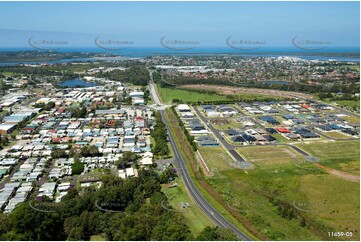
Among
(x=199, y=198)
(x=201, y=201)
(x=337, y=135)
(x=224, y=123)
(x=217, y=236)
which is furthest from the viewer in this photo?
(x=224, y=123)

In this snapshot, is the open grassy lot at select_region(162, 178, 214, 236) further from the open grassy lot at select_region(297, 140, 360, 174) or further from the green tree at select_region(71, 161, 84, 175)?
the open grassy lot at select_region(297, 140, 360, 174)

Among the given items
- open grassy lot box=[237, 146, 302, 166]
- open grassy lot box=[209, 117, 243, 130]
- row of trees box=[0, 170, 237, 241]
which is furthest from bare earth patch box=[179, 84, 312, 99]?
row of trees box=[0, 170, 237, 241]

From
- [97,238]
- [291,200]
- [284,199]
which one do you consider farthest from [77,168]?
[291,200]

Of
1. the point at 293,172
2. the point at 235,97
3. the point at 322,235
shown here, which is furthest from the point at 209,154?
the point at 235,97

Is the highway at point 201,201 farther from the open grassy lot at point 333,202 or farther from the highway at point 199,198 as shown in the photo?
the open grassy lot at point 333,202

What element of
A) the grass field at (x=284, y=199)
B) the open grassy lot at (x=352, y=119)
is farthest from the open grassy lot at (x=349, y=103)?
the grass field at (x=284, y=199)

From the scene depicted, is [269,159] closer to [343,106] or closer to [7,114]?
[343,106]

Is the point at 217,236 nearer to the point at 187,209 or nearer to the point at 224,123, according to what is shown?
the point at 187,209
